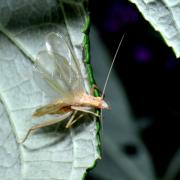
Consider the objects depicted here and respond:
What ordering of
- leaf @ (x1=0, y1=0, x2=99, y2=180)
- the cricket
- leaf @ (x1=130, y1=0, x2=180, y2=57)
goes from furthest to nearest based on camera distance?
1. the cricket
2. leaf @ (x1=0, y1=0, x2=99, y2=180)
3. leaf @ (x1=130, y1=0, x2=180, y2=57)

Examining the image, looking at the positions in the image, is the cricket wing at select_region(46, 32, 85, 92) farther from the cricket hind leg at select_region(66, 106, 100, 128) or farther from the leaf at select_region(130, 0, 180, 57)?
the leaf at select_region(130, 0, 180, 57)

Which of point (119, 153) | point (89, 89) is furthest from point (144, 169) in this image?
point (89, 89)

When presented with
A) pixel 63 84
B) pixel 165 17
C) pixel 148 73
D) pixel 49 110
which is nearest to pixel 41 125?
pixel 49 110

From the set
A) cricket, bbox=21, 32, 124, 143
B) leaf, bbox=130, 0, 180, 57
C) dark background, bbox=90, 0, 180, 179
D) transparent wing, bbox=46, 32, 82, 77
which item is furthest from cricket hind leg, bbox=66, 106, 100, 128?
dark background, bbox=90, 0, 180, 179

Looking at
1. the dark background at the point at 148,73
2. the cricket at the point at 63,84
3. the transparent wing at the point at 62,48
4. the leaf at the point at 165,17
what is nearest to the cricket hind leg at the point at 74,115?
the cricket at the point at 63,84

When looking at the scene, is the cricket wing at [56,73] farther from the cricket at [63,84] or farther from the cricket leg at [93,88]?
the cricket leg at [93,88]

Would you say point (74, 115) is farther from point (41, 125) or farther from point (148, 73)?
point (148, 73)
